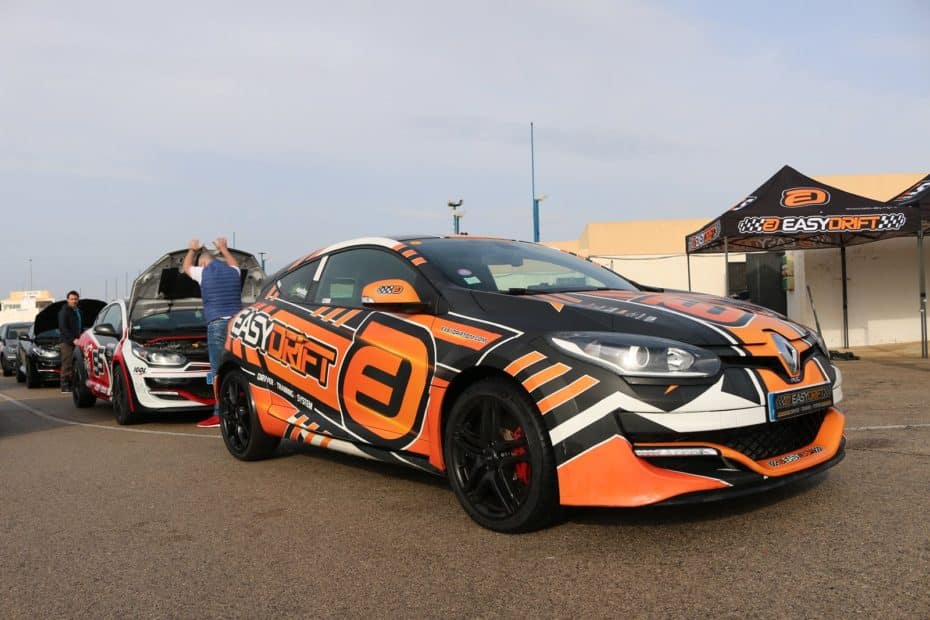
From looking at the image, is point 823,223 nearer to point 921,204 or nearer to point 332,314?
point 921,204

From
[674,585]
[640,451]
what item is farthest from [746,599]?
[640,451]

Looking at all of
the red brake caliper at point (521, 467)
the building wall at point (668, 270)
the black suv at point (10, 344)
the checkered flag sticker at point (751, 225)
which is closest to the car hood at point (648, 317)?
the red brake caliper at point (521, 467)

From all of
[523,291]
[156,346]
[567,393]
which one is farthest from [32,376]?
[567,393]

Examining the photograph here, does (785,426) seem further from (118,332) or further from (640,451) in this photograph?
(118,332)

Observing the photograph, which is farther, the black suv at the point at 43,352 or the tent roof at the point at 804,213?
the black suv at the point at 43,352

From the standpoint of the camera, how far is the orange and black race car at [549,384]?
332 centimetres

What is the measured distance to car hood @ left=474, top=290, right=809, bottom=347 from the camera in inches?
140

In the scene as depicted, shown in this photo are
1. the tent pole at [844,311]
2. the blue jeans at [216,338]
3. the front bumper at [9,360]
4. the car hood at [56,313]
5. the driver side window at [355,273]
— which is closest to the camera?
the driver side window at [355,273]

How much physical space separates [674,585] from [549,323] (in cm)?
121

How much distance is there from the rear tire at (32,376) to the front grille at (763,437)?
1482 centimetres

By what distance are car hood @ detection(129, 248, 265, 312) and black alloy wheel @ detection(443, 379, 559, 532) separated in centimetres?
547

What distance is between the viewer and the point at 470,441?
12.6 feet

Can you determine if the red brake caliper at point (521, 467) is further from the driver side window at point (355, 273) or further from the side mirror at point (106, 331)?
the side mirror at point (106, 331)

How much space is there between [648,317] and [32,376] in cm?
1478
